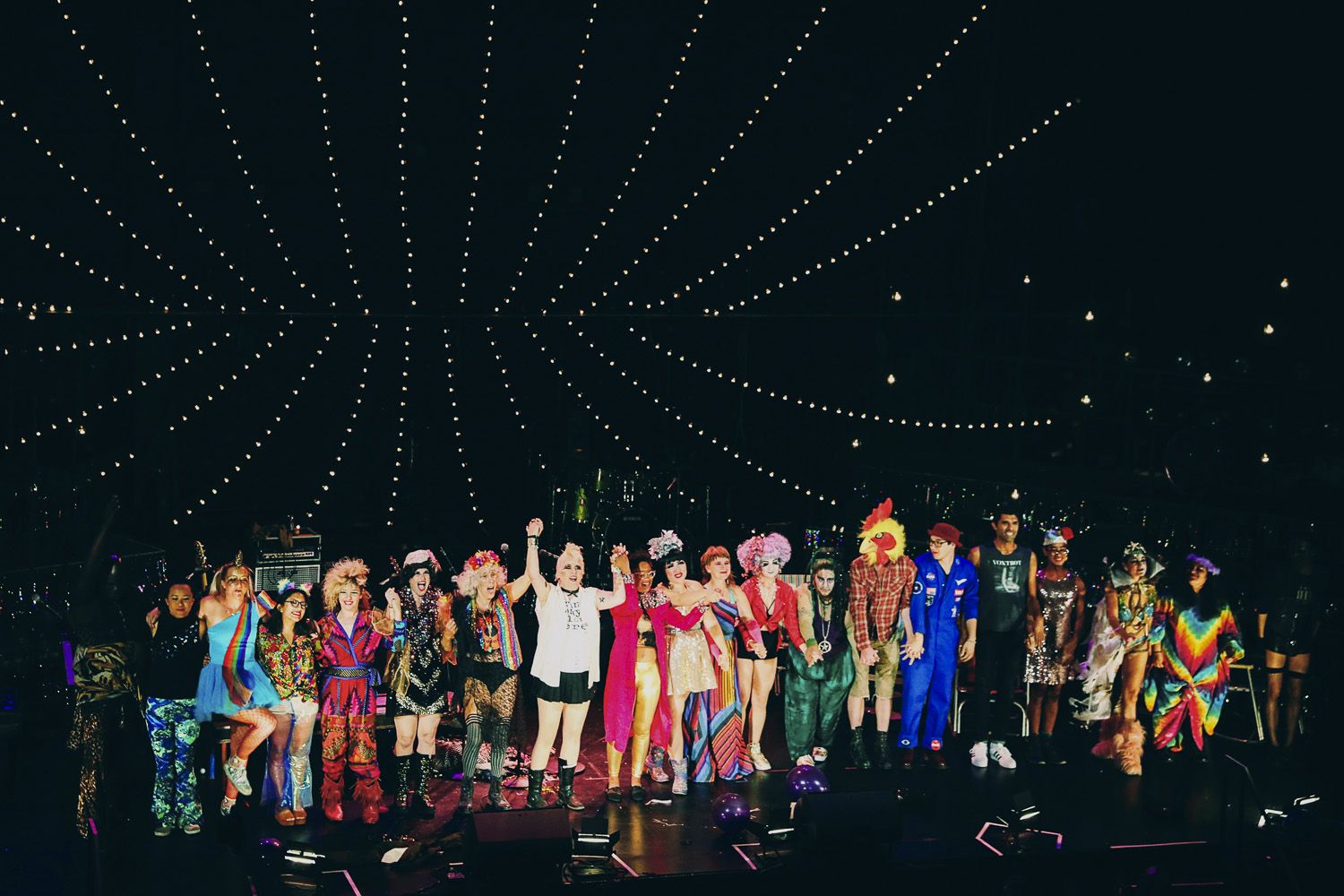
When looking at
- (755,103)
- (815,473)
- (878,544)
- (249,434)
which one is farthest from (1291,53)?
(249,434)

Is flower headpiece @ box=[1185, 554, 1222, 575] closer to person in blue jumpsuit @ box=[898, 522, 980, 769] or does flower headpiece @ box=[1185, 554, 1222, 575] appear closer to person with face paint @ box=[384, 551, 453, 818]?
person in blue jumpsuit @ box=[898, 522, 980, 769]

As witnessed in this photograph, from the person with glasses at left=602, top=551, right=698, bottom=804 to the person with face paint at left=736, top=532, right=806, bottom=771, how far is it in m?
0.38

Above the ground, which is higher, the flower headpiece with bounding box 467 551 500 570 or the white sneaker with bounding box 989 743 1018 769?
the flower headpiece with bounding box 467 551 500 570

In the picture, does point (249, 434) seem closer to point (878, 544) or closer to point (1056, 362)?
point (878, 544)

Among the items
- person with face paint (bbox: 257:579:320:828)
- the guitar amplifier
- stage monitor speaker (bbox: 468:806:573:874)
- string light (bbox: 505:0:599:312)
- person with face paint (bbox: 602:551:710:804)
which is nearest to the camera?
stage monitor speaker (bbox: 468:806:573:874)

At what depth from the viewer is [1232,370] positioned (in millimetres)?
9000

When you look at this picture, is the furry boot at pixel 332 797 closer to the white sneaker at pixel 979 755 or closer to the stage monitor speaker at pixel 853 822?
the stage monitor speaker at pixel 853 822

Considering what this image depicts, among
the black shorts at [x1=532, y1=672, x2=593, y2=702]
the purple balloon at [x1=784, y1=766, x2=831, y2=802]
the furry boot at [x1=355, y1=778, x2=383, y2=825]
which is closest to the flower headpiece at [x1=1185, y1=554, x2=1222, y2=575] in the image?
the purple balloon at [x1=784, y1=766, x2=831, y2=802]

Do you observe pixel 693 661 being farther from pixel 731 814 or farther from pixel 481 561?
pixel 481 561

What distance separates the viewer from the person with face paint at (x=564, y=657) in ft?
18.0

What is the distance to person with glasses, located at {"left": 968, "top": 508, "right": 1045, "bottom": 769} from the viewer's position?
241 inches

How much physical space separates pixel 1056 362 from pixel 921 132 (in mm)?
1886

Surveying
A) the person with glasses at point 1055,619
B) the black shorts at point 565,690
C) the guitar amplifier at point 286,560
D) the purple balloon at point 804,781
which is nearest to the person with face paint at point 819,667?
the purple balloon at point 804,781

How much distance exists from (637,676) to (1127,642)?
2443mm
